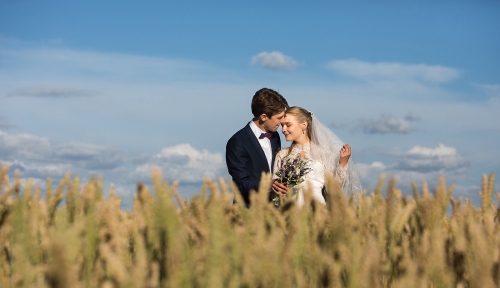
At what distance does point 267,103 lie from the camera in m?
6.59

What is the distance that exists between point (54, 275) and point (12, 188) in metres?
1.29

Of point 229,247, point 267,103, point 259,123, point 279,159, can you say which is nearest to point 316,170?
point 279,159

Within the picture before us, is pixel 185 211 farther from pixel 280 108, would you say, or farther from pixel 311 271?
pixel 280 108

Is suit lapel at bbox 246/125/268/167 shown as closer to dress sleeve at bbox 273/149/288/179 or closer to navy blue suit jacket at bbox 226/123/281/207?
navy blue suit jacket at bbox 226/123/281/207

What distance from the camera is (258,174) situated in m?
6.34

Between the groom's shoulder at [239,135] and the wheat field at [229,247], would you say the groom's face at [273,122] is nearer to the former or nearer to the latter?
the groom's shoulder at [239,135]

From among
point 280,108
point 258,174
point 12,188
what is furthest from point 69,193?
point 280,108

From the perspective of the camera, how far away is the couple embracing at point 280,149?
6270 millimetres

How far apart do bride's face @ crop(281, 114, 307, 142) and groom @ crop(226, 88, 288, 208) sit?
10 centimetres

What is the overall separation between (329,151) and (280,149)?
0.60 metres

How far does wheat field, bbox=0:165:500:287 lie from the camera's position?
132cm

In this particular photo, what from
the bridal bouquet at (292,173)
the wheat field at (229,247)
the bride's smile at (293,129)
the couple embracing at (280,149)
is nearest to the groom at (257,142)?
the couple embracing at (280,149)

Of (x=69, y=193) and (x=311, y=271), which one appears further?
(x=69, y=193)

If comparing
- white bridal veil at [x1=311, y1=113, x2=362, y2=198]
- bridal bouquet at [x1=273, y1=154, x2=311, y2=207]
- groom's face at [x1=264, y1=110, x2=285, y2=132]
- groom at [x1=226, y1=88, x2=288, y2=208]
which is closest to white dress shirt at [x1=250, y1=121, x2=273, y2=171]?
groom at [x1=226, y1=88, x2=288, y2=208]
